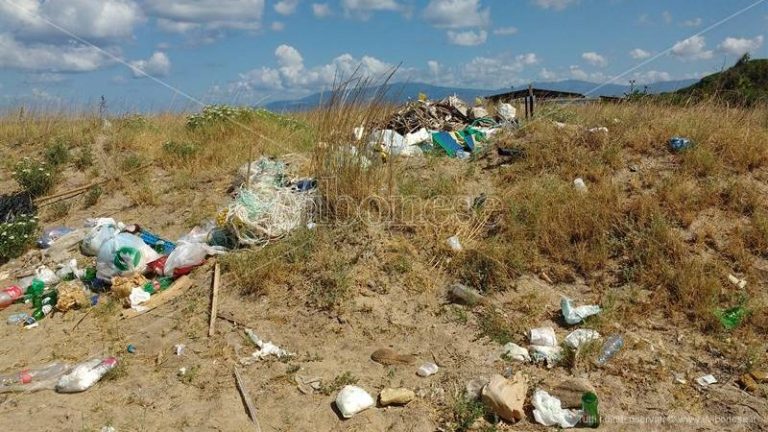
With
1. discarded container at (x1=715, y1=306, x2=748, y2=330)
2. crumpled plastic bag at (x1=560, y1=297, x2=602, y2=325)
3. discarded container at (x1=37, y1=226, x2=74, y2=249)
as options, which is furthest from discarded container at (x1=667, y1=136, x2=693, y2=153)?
discarded container at (x1=37, y1=226, x2=74, y2=249)

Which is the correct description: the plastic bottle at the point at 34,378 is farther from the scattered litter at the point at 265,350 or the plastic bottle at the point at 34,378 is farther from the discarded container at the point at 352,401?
the discarded container at the point at 352,401

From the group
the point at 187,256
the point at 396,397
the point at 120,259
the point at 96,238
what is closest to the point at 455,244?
the point at 396,397

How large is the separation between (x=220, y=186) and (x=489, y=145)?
313 centimetres

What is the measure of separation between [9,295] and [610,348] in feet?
15.8

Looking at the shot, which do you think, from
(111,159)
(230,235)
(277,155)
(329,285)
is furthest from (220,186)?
(329,285)

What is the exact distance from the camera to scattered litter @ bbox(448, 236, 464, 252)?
442cm

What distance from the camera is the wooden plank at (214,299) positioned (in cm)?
394

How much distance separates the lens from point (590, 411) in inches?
115

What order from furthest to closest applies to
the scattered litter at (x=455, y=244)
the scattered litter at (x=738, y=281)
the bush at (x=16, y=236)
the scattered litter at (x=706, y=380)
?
the bush at (x=16, y=236), the scattered litter at (x=455, y=244), the scattered litter at (x=738, y=281), the scattered litter at (x=706, y=380)

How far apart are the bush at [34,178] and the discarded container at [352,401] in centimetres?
554

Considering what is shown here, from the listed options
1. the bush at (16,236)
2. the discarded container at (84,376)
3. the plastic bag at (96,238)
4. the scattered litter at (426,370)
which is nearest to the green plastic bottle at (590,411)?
the scattered litter at (426,370)

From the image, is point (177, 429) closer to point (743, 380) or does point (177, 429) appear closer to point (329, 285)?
point (329, 285)

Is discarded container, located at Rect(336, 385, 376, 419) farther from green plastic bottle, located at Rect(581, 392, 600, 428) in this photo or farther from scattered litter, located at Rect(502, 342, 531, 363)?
green plastic bottle, located at Rect(581, 392, 600, 428)

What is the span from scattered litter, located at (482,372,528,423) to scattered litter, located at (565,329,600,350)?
21.0 inches
